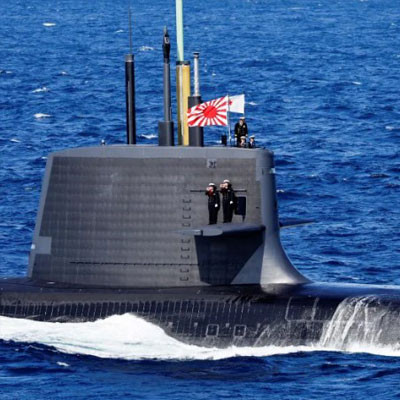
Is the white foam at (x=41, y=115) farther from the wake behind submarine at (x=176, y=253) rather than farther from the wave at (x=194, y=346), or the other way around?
the wave at (x=194, y=346)

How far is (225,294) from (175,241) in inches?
65.9

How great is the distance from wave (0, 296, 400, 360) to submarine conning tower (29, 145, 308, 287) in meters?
1.23

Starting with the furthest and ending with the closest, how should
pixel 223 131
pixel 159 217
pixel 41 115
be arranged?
pixel 41 115 < pixel 223 131 < pixel 159 217

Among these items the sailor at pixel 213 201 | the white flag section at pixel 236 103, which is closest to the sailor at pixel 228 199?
the sailor at pixel 213 201

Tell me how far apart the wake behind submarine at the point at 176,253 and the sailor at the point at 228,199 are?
0.94 feet

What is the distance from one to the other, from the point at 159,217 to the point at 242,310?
2.85 metres

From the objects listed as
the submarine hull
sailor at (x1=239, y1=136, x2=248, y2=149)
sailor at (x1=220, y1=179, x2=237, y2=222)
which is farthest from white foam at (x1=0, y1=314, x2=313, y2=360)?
sailor at (x1=239, y1=136, x2=248, y2=149)

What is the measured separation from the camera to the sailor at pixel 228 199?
31.2m

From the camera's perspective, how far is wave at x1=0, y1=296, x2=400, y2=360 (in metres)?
30.4

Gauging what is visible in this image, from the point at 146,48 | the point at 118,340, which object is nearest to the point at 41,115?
the point at 146,48

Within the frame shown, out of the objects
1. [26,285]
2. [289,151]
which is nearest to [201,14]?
[289,151]

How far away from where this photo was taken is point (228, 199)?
3117cm

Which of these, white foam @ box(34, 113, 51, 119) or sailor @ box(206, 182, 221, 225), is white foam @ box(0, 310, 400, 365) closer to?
sailor @ box(206, 182, 221, 225)

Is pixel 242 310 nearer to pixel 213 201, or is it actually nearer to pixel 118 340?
pixel 213 201
